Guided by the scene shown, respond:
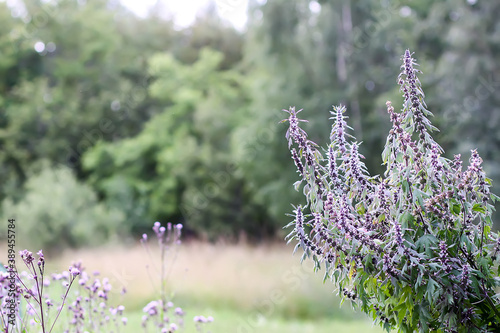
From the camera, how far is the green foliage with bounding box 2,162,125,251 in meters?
12.2

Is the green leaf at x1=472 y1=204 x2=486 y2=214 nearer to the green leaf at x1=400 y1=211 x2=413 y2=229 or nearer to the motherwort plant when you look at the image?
the motherwort plant

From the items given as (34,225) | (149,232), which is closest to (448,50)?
(149,232)

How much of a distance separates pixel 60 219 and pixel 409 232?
11.4m

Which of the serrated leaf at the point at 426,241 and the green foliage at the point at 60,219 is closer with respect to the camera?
the serrated leaf at the point at 426,241

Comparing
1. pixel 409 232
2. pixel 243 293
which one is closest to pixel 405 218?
pixel 409 232

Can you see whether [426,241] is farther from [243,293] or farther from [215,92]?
[215,92]

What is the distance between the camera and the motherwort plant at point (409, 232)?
203 cm

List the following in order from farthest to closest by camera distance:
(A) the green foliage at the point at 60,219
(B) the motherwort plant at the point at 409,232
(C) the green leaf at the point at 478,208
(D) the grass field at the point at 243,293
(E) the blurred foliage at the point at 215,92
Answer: (A) the green foliage at the point at 60,219
(E) the blurred foliage at the point at 215,92
(D) the grass field at the point at 243,293
(C) the green leaf at the point at 478,208
(B) the motherwort plant at the point at 409,232

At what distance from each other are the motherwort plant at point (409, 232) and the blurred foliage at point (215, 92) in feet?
30.2

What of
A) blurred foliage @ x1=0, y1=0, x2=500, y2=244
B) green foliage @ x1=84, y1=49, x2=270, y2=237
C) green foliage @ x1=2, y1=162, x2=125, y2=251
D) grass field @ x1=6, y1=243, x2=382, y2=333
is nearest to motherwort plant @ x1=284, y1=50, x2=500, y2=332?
grass field @ x1=6, y1=243, x2=382, y2=333

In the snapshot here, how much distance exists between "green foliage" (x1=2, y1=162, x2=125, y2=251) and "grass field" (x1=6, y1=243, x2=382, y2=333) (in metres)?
2.76

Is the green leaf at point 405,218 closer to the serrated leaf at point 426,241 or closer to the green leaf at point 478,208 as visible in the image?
the serrated leaf at point 426,241

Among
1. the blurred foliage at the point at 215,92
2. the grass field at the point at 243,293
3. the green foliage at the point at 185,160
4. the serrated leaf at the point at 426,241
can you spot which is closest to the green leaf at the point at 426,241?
the serrated leaf at the point at 426,241

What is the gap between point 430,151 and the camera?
2156mm
